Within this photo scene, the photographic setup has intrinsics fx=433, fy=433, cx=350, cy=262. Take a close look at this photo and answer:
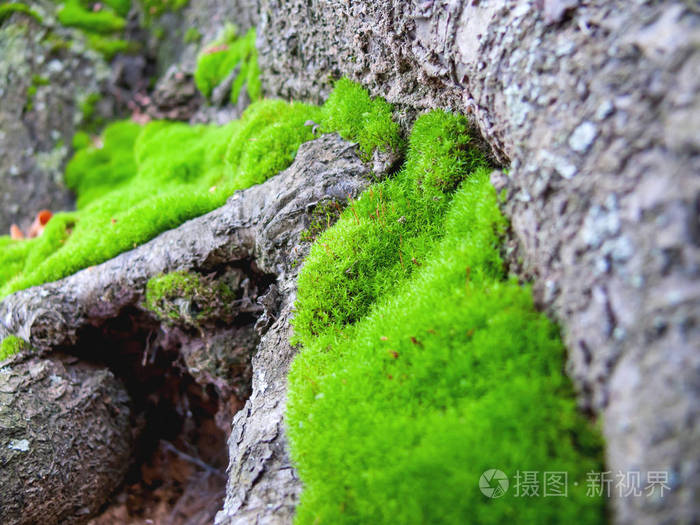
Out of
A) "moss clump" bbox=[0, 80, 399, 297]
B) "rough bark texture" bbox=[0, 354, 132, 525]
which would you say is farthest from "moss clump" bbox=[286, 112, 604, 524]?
"rough bark texture" bbox=[0, 354, 132, 525]

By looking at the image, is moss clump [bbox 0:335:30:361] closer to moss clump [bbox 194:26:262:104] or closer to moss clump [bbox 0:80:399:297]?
moss clump [bbox 0:80:399:297]

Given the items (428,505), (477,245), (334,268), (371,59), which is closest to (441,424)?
(428,505)

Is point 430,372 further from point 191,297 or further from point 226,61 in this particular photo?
point 226,61

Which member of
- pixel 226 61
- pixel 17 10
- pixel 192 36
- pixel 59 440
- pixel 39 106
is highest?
pixel 17 10

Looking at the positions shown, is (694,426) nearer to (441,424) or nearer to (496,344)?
(496,344)

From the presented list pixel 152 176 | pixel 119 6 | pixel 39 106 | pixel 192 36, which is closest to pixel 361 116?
pixel 152 176
